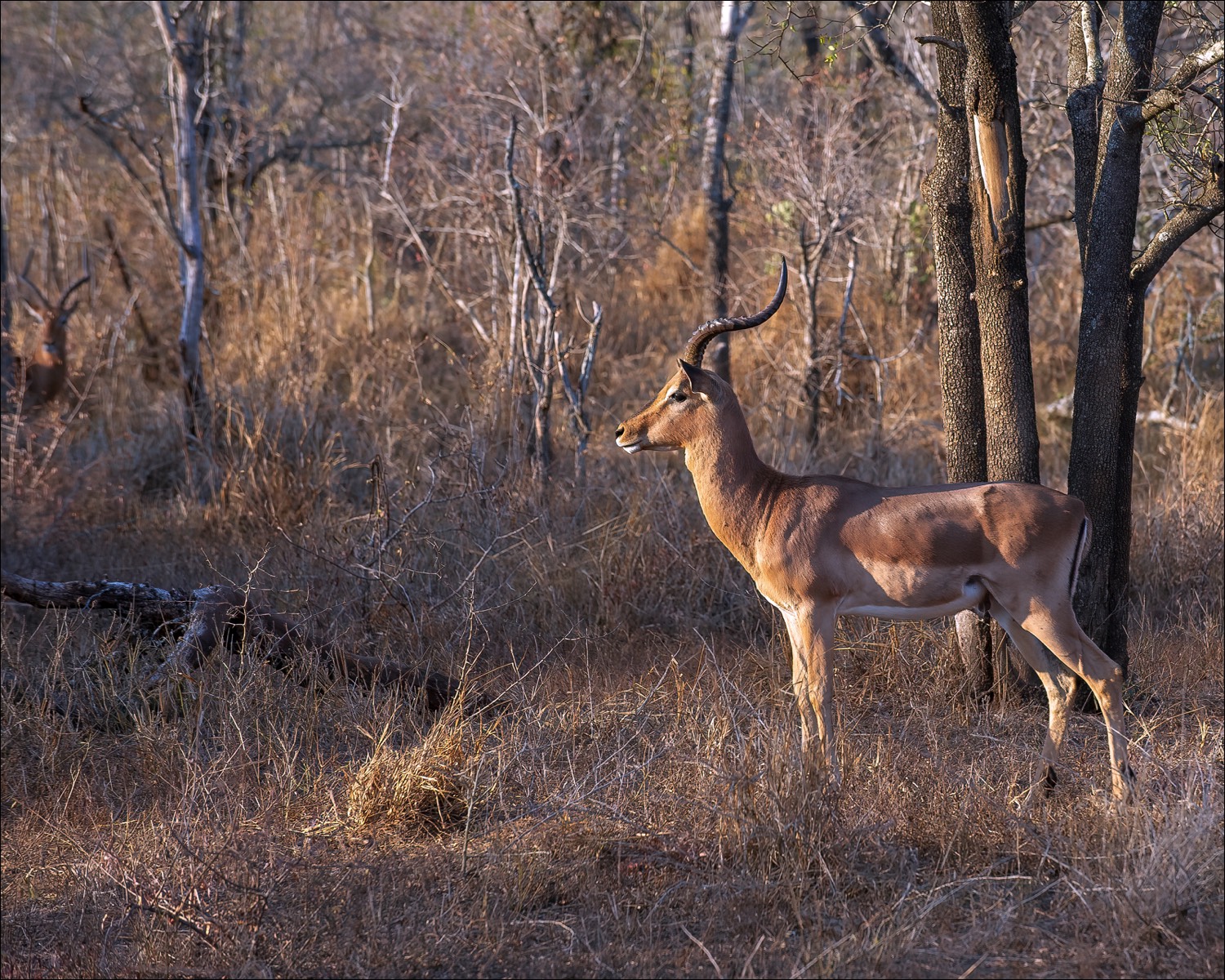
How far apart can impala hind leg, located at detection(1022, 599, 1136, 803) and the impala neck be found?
3.39 ft

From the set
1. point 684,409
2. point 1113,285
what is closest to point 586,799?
point 684,409

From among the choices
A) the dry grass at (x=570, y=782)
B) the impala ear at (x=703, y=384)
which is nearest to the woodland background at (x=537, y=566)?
the dry grass at (x=570, y=782)

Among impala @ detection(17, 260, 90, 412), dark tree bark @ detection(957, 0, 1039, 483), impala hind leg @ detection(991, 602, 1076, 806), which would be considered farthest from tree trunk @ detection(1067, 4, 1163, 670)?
impala @ detection(17, 260, 90, 412)

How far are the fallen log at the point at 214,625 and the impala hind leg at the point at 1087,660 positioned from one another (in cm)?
246

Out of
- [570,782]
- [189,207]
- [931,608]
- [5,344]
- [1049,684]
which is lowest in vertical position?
[570,782]

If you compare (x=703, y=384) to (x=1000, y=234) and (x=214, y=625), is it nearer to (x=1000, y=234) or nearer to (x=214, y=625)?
(x=1000, y=234)

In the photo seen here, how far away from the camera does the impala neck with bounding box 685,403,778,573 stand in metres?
4.70

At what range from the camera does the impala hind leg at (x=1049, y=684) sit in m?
4.46

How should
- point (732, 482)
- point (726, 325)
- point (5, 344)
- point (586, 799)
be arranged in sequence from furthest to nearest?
point (5, 344) → point (732, 482) → point (726, 325) → point (586, 799)

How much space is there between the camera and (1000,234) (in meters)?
5.07

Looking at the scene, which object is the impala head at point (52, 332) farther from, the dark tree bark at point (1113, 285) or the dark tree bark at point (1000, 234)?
the dark tree bark at point (1113, 285)

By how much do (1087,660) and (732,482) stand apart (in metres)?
1.41

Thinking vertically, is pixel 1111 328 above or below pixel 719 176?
below

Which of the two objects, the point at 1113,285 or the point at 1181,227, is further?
the point at 1113,285
